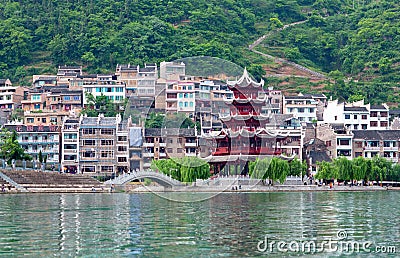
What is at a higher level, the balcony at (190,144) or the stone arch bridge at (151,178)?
the balcony at (190,144)

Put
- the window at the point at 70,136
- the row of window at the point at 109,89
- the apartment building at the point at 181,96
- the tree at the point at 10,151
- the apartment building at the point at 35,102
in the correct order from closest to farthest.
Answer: the tree at the point at 10,151 → the apartment building at the point at 181,96 → the window at the point at 70,136 → the row of window at the point at 109,89 → the apartment building at the point at 35,102

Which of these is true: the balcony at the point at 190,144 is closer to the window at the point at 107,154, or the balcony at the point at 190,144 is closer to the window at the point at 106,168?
the window at the point at 107,154

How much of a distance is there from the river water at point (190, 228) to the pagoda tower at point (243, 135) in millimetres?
16415

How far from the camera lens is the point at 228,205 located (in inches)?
2366

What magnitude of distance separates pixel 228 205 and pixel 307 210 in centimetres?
703

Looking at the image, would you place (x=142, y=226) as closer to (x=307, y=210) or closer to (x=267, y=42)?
(x=307, y=210)

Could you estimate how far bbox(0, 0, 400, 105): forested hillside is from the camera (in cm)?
13838

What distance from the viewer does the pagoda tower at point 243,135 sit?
7931 centimetres

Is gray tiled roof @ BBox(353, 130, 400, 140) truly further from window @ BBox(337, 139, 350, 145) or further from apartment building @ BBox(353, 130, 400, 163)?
window @ BBox(337, 139, 350, 145)

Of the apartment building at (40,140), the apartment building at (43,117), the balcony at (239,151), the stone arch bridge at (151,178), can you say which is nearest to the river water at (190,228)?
the balcony at (239,151)

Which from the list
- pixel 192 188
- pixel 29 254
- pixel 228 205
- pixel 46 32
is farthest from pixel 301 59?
pixel 29 254

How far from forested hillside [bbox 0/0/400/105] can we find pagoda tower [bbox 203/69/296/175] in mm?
39977

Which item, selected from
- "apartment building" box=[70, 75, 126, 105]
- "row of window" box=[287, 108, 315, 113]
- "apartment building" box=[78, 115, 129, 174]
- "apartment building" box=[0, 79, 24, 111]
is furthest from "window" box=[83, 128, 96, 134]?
"row of window" box=[287, 108, 315, 113]

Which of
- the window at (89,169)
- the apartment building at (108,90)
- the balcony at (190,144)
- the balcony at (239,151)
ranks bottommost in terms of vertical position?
the window at (89,169)
